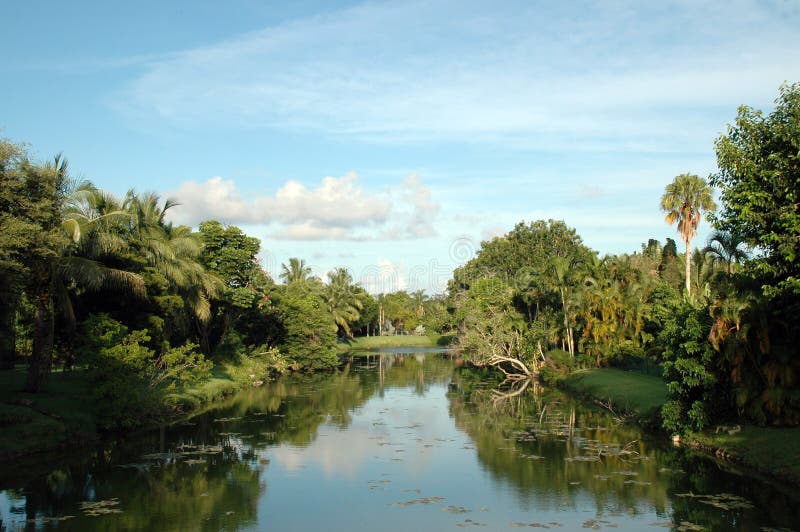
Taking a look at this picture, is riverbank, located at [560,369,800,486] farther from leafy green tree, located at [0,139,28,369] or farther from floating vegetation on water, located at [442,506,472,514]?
leafy green tree, located at [0,139,28,369]

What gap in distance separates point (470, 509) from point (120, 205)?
1059 inches

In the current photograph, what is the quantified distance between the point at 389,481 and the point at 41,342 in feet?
55.3

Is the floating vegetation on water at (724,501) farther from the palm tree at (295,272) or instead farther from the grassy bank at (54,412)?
the palm tree at (295,272)

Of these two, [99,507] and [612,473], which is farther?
[612,473]

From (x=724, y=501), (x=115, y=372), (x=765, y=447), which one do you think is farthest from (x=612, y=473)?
(x=115, y=372)

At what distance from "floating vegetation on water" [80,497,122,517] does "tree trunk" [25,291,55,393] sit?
463 inches

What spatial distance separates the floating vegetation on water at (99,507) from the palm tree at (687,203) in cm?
3936

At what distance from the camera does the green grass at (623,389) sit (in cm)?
3234

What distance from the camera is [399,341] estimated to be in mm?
114500

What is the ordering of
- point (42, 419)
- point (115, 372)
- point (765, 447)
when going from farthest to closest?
1. point (115, 372)
2. point (42, 419)
3. point (765, 447)

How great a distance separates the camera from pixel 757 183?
18.6 m

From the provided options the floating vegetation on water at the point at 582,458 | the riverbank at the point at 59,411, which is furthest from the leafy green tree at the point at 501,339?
the floating vegetation on water at the point at 582,458

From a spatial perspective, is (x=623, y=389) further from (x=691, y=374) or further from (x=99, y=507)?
(x=99, y=507)

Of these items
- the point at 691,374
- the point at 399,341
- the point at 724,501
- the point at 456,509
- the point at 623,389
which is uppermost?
the point at 399,341
